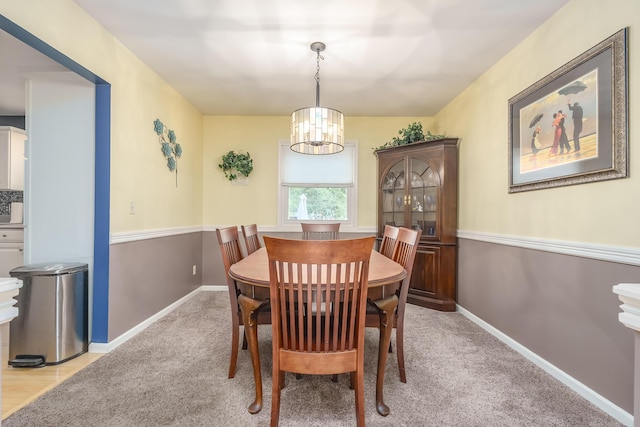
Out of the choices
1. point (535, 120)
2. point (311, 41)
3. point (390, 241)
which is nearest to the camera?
point (535, 120)

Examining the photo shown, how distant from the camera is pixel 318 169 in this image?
4.32 m

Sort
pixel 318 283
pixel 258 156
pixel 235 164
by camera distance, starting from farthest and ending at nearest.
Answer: pixel 258 156 → pixel 235 164 → pixel 318 283

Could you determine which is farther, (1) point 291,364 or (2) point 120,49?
(2) point 120,49

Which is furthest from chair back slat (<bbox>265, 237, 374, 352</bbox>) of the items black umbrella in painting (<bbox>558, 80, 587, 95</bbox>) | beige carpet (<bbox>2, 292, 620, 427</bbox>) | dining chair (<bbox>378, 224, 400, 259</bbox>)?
black umbrella in painting (<bbox>558, 80, 587, 95</bbox>)

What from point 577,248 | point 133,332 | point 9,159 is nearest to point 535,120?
point 577,248

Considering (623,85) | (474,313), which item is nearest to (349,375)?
(474,313)

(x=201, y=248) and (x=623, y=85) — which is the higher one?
(x=623, y=85)

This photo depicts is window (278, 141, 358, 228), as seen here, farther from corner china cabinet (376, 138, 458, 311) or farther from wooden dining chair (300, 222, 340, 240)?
wooden dining chair (300, 222, 340, 240)

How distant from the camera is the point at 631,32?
1615 mm

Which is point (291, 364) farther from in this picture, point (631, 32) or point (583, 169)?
point (631, 32)

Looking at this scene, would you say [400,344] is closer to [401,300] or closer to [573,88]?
[401,300]

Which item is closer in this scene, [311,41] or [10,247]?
[311,41]

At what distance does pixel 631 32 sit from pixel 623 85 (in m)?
0.27

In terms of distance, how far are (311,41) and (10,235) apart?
376 cm
